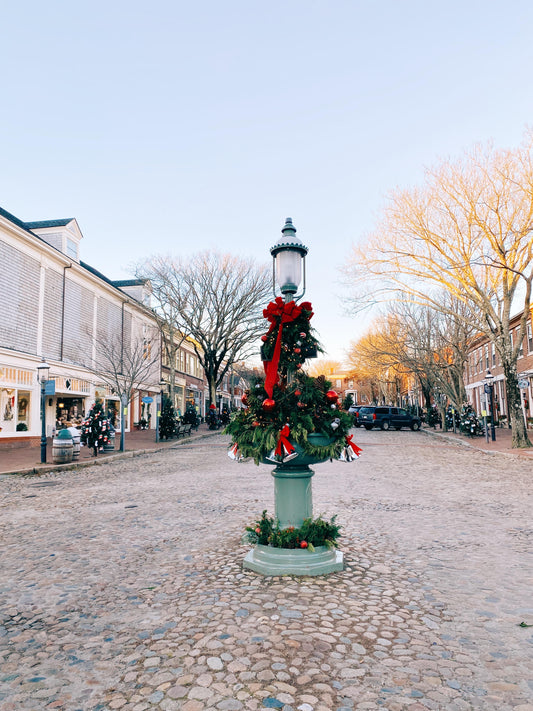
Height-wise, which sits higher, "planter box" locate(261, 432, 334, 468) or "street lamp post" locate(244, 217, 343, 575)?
"planter box" locate(261, 432, 334, 468)

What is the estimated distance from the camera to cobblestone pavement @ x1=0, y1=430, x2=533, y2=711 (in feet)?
9.19

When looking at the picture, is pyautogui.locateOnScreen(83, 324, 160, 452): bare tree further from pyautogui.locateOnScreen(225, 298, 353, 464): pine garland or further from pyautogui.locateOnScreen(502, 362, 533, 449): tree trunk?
pyautogui.locateOnScreen(225, 298, 353, 464): pine garland

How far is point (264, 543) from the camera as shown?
5000mm

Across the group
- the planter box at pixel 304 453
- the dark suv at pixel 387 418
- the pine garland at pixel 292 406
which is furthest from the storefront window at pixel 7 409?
the dark suv at pixel 387 418

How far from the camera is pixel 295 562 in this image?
473cm

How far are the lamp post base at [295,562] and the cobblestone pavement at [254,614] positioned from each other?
0.30 feet

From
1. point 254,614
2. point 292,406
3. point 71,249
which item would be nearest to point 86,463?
point 292,406

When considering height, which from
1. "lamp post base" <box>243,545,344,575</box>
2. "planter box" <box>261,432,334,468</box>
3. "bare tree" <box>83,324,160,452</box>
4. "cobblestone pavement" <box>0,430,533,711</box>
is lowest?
"cobblestone pavement" <box>0,430,533,711</box>

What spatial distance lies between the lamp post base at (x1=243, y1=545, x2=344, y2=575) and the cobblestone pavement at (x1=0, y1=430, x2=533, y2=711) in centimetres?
9

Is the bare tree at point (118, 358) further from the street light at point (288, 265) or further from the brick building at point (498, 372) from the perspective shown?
the street light at point (288, 265)

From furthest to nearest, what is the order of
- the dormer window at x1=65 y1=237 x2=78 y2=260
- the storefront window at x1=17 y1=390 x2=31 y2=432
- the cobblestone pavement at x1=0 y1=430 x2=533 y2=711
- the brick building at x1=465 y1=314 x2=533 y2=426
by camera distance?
the brick building at x1=465 y1=314 x2=533 y2=426 → the dormer window at x1=65 y1=237 x2=78 y2=260 → the storefront window at x1=17 y1=390 x2=31 y2=432 → the cobblestone pavement at x1=0 y1=430 x2=533 y2=711

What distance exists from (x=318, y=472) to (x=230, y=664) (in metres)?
10.7

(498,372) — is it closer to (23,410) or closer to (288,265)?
(23,410)

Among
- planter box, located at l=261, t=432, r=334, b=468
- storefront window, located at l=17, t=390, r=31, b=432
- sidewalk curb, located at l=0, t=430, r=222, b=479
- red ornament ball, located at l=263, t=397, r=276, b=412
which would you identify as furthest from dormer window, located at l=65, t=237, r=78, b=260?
planter box, located at l=261, t=432, r=334, b=468
